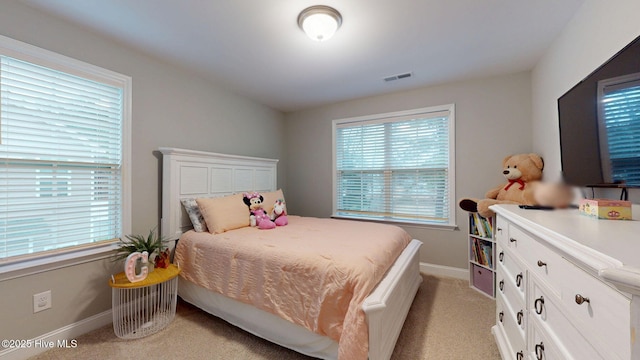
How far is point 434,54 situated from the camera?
7.48ft

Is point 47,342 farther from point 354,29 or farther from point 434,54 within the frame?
point 434,54

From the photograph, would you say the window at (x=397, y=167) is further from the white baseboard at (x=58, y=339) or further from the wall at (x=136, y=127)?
the white baseboard at (x=58, y=339)

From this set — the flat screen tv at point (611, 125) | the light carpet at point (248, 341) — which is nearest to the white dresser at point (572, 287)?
the flat screen tv at point (611, 125)

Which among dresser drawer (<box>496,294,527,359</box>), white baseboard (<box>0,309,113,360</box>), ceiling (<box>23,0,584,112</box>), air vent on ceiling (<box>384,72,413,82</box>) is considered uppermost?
ceiling (<box>23,0,584,112</box>)

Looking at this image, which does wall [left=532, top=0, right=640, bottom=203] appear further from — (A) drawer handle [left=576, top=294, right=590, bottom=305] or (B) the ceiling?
(A) drawer handle [left=576, top=294, right=590, bottom=305]

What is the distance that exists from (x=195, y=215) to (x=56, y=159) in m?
1.04

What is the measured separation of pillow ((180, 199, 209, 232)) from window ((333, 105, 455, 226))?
1.88m

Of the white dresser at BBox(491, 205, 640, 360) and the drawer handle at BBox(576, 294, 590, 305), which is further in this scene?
the drawer handle at BBox(576, 294, 590, 305)

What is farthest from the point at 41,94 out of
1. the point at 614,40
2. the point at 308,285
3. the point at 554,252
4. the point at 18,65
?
the point at 614,40

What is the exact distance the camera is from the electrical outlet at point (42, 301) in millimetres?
1667

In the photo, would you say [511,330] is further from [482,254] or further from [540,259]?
[482,254]

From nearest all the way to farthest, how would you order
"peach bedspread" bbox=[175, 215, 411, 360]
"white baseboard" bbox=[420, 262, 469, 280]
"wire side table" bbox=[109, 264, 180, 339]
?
"peach bedspread" bbox=[175, 215, 411, 360], "wire side table" bbox=[109, 264, 180, 339], "white baseboard" bbox=[420, 262, 469, 280]

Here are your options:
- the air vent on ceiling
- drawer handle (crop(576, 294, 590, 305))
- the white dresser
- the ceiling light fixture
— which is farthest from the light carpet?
the air vent on ceiling

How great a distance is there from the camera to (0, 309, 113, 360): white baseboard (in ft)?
5.18
